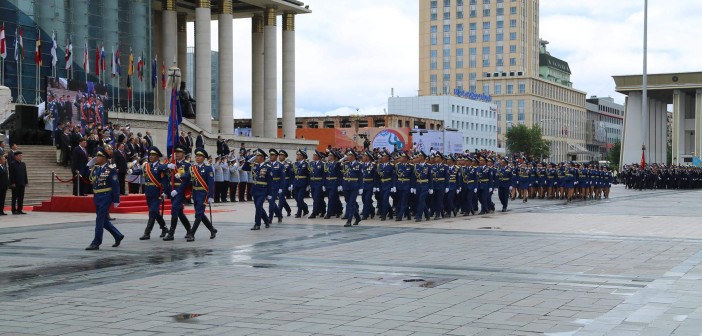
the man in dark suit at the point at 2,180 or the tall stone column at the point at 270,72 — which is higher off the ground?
the tall stone column at the point at 270,72

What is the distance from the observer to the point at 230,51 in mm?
57781

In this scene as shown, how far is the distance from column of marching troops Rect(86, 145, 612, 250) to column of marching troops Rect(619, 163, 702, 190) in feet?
101

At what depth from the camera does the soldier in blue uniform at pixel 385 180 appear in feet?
70.7

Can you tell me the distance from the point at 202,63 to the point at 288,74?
9.72 metres

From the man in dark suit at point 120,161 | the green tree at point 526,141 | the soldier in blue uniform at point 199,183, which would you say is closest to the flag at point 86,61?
the man in dark suit at point 120,161

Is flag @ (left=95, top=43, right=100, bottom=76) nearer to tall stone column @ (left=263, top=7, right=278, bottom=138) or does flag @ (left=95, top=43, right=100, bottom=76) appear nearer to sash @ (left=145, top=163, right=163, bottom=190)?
tall stone column @ (left=263, top=7, right=278, bottom=138)

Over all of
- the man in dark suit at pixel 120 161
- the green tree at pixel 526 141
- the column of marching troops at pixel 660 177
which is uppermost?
the green tree at pixel 526 141

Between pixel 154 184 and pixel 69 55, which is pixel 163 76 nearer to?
pixel 69 55

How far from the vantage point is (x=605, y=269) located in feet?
39.2

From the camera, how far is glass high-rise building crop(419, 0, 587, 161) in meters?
144

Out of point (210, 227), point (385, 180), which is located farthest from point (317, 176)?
point (210, 227)

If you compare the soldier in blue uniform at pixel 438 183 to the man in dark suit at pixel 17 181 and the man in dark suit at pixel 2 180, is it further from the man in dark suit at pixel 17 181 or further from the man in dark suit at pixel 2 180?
the man in dark suit at pixel 2 180

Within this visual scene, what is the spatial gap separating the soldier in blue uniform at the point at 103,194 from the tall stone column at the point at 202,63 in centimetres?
4005

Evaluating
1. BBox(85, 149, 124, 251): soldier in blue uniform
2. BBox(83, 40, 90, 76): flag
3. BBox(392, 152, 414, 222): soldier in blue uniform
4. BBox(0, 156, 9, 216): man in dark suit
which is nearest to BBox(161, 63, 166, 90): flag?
BBox(83, 40, 90, 76): flag
